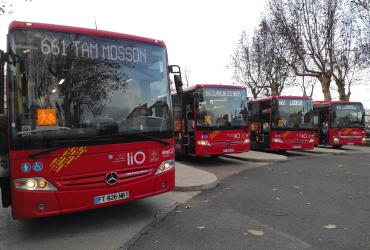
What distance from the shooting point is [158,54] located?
20.7 ft

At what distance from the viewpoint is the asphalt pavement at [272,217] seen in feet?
16.1

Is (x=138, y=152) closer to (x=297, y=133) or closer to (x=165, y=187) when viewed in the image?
(x=165, y=187)

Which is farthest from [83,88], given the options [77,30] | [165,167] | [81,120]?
[165,167]

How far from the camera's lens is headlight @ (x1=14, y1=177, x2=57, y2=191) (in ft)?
16.3

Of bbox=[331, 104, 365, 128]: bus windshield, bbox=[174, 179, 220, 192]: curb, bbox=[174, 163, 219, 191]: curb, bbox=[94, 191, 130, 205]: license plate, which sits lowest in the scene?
bbox=[174, 179, 220, 192]: curb

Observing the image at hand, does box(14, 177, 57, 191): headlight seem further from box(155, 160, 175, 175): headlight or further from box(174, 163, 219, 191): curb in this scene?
box(174, 163, 219, 191): curb

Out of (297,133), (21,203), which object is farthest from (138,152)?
(297,133)

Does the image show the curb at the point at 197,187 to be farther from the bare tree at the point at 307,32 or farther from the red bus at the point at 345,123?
the bare tree at the point at 307,32

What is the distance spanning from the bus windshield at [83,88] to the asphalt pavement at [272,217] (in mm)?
1635

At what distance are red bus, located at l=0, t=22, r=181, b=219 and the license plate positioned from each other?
2 cm

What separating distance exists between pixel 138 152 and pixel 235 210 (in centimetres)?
214

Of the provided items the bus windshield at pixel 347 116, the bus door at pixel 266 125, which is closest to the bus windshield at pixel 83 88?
the bus door at pixel 266 125

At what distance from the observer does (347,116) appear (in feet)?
65.7

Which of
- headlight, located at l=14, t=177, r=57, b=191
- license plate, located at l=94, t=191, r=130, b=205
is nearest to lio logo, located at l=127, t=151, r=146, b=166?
license plate, located at l=94, t=191, r=130, b=205
